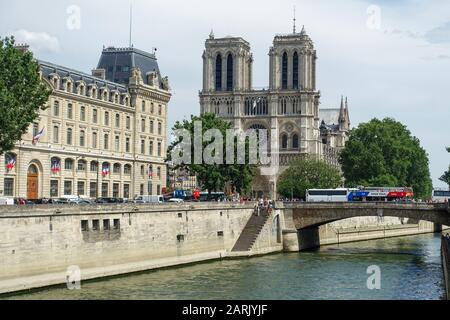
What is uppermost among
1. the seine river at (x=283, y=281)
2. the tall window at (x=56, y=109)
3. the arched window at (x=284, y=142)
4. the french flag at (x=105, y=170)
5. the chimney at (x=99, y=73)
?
the chimney at (x=99, y=73)

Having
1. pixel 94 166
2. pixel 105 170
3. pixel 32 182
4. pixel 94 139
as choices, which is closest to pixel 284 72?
pixel 105 170

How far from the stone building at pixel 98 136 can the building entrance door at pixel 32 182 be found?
0.35 ft

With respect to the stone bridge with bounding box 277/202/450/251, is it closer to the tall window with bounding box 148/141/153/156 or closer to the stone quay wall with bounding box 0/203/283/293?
the stone quay wall with bounding box 0/203/283/293

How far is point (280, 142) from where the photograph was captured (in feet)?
620

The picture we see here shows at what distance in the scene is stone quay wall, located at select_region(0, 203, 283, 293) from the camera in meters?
56.2

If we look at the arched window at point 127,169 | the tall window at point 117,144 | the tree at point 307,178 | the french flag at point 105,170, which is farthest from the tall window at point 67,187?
the tree at point 307,178

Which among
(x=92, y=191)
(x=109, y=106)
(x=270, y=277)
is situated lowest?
(x=270, y=277)

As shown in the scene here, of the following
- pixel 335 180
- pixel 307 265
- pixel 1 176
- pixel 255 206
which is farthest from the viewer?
pixel 335 180

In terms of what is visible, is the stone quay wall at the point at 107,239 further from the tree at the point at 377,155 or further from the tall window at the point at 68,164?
the tree at the point at 377,155

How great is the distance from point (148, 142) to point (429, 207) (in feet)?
132

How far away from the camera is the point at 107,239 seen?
217 feet

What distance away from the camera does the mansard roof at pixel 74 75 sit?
9475 cm

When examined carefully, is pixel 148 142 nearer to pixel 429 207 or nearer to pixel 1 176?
Answer: pixel 1 176

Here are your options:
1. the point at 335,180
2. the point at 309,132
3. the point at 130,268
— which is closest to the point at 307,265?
the point at 130,268
